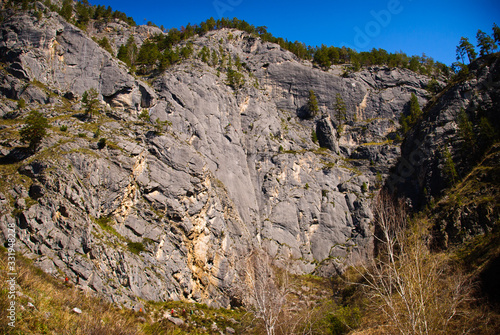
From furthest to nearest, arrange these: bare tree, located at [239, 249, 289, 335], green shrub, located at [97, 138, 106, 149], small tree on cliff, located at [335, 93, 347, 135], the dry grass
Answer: small tree on cliff, located at [335, 93, 347, 135] → green shrub, located at [97, 138, 106, 149] → bare tree, located at [239, 249, 289, 335] → the dry grass

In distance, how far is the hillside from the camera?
26.8 meters

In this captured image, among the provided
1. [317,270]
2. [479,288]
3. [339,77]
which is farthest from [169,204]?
[339,77]

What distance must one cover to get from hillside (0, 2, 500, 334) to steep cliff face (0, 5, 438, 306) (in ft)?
0.71

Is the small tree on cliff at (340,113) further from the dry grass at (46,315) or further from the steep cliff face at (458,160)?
the dry grass at (46,315)

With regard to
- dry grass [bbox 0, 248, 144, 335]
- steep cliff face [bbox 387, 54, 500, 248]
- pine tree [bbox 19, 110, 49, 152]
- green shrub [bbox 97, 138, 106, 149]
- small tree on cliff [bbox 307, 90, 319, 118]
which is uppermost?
small tree on cliff [bbox 307, 90, 319, 118]

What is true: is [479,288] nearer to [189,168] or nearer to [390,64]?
[189,168]

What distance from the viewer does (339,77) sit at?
8212 centimetres

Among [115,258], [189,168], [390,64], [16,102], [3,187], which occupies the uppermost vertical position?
[390,64]

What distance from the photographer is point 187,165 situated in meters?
40.8

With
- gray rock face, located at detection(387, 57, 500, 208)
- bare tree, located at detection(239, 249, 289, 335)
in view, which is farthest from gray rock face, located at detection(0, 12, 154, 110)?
gray rock face, located at detection(387, 57, 500, 208)

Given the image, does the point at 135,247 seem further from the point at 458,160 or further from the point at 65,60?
the point at 458,160

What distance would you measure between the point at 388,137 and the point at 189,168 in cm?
5501

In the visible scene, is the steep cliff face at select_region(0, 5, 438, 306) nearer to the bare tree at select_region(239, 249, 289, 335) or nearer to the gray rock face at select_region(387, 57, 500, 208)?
the gray rock face at select_region(387, 57, 500, 208)

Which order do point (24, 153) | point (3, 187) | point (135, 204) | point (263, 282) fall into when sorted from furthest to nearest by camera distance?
point (135, 204) < point (24, 153) < point (3, 187) < point (263, 282)
